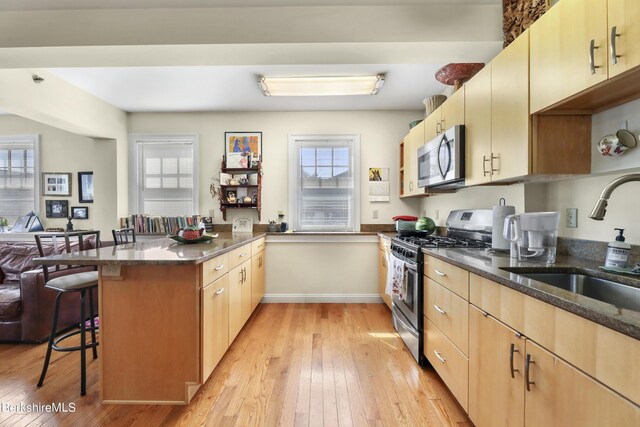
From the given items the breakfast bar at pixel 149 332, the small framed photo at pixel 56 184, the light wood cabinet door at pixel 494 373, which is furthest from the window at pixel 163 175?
the light wood cabinet door at pixel 494 373

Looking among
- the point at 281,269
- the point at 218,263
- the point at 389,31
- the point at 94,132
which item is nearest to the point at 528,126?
the point at 389,31

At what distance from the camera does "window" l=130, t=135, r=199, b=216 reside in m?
4.22

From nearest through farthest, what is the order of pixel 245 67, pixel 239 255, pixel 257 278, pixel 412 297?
1. pixel 412 297
2. pixel 239 255
3. pixel 245 67
4. pixel 257 278

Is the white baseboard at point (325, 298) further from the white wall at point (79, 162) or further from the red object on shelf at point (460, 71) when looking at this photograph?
the red object on shelf at point (460, 71)

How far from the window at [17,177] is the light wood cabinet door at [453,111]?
5222 millimetres

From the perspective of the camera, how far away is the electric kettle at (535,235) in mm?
1613

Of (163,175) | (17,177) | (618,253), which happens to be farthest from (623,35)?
(17,177)

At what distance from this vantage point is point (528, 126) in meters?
1.60

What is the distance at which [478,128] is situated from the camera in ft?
6.82

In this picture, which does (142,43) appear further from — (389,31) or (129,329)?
(129,329)

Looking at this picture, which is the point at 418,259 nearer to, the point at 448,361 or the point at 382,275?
the point at 448,361

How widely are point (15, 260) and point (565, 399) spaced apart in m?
4.50

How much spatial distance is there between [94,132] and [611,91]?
185 inches

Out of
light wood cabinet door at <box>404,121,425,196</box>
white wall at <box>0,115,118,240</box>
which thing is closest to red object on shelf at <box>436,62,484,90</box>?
light wood cabinet door at <box>404,121,425,196</box>
